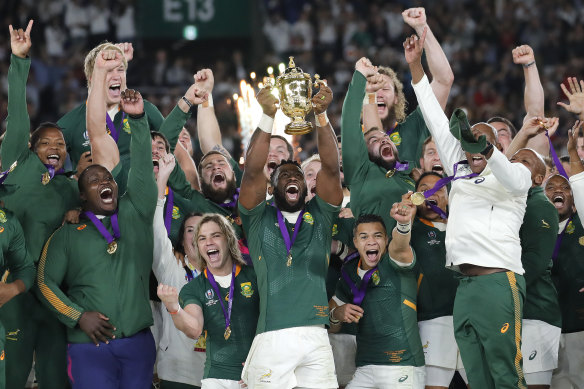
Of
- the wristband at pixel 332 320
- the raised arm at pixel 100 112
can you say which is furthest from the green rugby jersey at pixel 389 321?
the raised arm at pixel 100 112

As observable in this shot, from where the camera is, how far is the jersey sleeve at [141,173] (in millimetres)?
6615

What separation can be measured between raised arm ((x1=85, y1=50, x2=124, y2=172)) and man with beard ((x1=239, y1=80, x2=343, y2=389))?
1.26 metres

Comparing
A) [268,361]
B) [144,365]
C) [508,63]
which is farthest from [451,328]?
[508,63]

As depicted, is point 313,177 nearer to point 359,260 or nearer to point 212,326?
point 359,260

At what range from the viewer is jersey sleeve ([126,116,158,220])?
6.62 m

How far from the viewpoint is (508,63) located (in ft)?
49.0

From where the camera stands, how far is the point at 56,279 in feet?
21.4

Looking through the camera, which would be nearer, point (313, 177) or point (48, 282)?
point (48, 282)

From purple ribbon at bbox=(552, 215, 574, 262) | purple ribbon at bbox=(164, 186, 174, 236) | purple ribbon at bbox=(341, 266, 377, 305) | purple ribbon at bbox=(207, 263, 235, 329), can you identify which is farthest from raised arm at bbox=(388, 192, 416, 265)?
purple ribbon at bbox=(164, 186, 174, 236)

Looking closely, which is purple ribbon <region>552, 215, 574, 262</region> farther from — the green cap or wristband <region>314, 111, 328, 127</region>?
wristband <region>314, 111, 328, 127</region>

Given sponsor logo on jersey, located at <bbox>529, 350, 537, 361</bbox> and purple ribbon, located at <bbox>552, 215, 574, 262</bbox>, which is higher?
purple ribbon, located at <bbox>552, 215, 574, 262</bbox>

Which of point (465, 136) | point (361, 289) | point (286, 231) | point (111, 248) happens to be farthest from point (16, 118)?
point (465, 136)

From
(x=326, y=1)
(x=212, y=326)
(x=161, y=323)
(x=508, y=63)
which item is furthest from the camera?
(x=326, y=1)

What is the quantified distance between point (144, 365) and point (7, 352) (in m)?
0.88
